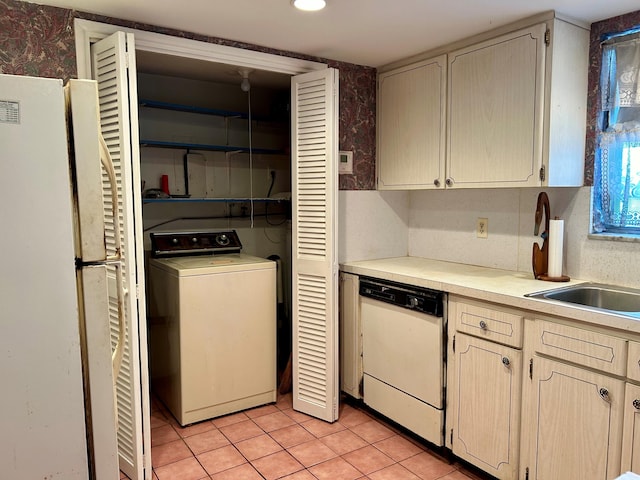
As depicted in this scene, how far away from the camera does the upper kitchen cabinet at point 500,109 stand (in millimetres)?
2178

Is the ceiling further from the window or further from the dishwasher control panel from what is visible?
the dishwasher control panel

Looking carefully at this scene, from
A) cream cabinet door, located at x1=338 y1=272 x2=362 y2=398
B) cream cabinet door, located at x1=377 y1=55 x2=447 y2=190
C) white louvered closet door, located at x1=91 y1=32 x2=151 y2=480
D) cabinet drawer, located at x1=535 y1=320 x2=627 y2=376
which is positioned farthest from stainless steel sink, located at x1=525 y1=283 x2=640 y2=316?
white louvered closet door, located at x1=91 y1=32 x2=151 y2=480

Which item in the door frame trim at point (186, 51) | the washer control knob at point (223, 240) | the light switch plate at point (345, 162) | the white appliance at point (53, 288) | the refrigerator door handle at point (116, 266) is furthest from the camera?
the washer control knob at point (223, 240)

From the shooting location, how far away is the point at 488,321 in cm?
211

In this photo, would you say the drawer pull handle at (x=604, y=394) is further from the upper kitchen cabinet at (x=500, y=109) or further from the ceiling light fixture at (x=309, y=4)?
the ceiling light fixture at (x=309, y=4)

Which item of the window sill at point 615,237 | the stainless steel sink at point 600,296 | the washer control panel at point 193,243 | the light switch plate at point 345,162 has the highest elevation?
the light switch plate at point 345,162

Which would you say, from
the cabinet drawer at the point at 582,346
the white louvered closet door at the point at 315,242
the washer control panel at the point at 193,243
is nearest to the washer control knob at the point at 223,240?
the washer control panel at the point at 193,243

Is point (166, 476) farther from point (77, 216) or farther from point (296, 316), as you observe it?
point (77, 216)

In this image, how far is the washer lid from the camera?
269cm

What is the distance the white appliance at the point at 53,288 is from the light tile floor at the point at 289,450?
3.77 feet

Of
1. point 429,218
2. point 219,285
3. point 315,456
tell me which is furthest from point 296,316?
point 429,218

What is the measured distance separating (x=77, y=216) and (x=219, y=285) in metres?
1.52

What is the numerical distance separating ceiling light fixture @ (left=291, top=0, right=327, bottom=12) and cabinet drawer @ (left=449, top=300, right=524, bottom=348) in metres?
1.45

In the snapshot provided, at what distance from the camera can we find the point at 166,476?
228 centimetres
